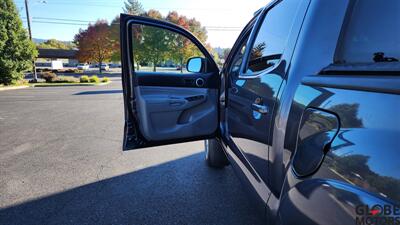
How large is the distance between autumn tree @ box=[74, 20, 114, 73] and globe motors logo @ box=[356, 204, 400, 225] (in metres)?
43.5

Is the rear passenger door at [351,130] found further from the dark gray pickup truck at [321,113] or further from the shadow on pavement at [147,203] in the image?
the shadow on pavement at [147,203]

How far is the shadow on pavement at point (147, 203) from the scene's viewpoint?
2.70m

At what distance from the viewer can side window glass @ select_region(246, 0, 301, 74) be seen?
5.83ft

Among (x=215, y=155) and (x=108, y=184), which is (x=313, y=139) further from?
(x=108, y=184)

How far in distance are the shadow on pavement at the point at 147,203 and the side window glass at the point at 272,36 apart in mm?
1329

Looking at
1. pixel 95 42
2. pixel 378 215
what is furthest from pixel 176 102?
pixel 95 42

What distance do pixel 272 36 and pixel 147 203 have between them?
2202 millimetres

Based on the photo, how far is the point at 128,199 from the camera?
312 centimetres

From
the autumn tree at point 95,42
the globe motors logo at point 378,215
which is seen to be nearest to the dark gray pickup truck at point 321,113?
the globe motors logo at point 378,215

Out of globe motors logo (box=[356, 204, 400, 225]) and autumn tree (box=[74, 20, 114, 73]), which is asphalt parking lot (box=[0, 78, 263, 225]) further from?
autumn tree (box=[74, 20, 114, 73])

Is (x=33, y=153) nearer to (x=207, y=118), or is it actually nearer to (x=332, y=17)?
(x=207, y=118)

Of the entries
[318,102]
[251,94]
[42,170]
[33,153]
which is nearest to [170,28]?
[251,94]

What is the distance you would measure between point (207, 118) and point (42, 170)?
8.72ft

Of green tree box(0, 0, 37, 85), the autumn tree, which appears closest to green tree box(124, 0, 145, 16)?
the autumn tree
